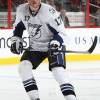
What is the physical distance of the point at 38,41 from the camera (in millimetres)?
5777

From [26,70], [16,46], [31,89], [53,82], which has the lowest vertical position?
[53,82]

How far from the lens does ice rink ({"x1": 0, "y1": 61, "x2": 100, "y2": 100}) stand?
282 inches

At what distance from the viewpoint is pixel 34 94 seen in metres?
5.60

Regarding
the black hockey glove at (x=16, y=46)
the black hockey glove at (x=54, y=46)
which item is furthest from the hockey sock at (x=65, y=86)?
the black hockey glove at (x=16, y=46)

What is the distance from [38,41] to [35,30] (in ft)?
0.40

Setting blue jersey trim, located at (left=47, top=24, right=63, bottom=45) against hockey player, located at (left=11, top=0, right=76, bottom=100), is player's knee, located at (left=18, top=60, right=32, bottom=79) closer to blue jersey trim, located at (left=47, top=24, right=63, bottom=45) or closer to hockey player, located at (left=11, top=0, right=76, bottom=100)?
hockey player, located at (left=11, top=0, right=76, bottom=100)

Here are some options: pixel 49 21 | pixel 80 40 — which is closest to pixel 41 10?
pixel 49 21

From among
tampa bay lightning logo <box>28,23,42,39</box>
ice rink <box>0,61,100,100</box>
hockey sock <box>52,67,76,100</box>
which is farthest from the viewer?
ice rink <box>0,61,100,100</box>

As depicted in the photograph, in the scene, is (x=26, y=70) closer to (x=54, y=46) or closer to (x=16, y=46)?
(x=16, y=46)

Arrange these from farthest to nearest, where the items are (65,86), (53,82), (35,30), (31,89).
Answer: (53,82) < (35,30) < (31,89) < (65,86)

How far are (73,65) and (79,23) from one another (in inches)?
73.9

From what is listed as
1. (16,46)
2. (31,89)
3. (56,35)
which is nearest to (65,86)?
(31,89)

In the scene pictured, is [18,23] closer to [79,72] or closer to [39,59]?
[39,59]

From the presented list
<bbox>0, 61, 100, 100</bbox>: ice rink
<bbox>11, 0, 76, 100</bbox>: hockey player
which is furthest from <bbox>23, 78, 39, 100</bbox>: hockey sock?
<bbox>0, 61, 100, 100</bbox>: ice rink
